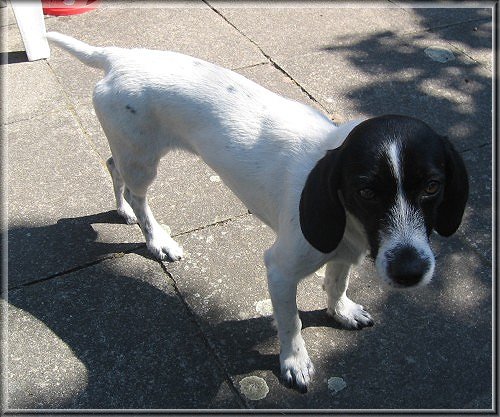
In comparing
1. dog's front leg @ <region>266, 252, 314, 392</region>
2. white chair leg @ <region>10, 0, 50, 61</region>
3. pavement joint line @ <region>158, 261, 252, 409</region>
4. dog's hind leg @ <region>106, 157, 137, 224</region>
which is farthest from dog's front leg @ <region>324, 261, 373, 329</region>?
white chair leg @ <region>10, 0, 50, 61</region>

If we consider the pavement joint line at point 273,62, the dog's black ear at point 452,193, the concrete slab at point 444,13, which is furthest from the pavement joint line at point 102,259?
the concrete slab at point 444,13

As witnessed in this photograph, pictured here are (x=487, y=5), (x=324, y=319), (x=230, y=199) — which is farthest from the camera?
(x=487, y=5)

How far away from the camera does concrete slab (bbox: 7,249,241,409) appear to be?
3.32 meters

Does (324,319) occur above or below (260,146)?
below

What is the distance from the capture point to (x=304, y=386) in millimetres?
3314

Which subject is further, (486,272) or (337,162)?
(486,272)

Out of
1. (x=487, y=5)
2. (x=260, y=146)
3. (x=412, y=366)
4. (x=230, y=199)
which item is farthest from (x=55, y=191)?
(x=487, y=5)

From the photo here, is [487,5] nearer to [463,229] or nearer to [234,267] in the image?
→ [463,229]

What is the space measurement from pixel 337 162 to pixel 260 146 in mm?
665

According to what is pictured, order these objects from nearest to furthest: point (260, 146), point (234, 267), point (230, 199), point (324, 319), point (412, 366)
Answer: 1. point (260, 146)
2. point (412, 366)
3. point (324, 319)
4. point (234, 267)
5. point (230, 199)

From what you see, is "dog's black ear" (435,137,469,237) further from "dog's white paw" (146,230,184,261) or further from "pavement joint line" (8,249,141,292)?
"pavement joint line" (8,249,141,292)

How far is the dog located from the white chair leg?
5.79 feet

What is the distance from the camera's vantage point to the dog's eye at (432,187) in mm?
2519

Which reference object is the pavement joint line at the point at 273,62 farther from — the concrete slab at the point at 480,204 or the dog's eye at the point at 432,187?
the dog's eye at the point at 432,187
